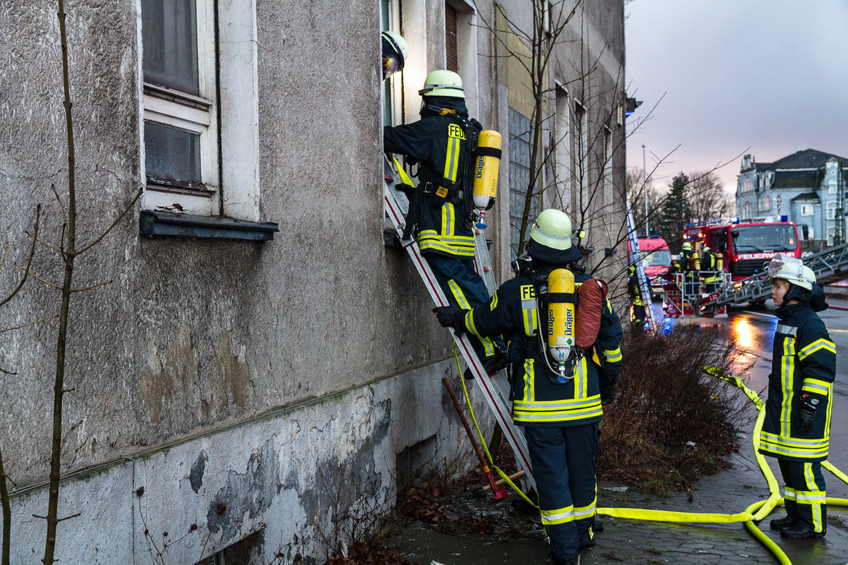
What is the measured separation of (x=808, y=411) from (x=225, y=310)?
3.72 metres

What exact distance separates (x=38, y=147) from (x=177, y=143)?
38.7 inches

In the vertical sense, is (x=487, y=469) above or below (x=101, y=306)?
below

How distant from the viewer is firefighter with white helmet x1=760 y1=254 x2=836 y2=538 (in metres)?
4.80

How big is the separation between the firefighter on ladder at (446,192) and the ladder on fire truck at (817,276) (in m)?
18.6

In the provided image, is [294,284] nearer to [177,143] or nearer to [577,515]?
[177,143]

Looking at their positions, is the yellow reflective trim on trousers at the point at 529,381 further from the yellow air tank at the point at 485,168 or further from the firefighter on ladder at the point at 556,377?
the yellow air tank at the point at 485,168

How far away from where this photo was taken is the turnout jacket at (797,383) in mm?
4793

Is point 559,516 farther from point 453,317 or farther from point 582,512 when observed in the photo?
point 453,317

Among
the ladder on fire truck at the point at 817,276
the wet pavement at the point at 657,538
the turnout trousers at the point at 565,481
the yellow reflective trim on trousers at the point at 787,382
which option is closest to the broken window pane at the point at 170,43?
the turnout trousers at the point at 565,481

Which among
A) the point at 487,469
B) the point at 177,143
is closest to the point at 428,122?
the point at 177,143

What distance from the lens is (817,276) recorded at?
2211cm

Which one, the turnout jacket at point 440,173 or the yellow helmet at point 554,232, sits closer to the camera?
the yellow helmet at point 554,232

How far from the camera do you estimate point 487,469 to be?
16.8 ft

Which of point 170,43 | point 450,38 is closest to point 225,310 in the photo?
point 170,43
